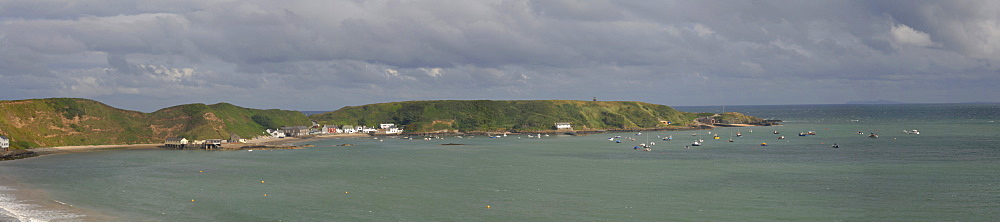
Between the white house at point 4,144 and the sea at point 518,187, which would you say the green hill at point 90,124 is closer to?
the white house at point 4,144

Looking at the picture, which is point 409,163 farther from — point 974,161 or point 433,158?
point 974,161

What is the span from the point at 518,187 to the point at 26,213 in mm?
48842

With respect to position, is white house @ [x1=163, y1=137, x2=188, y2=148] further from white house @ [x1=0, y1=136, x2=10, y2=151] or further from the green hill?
white house @ [x1=0, y1=136, x2=10, y2=151]

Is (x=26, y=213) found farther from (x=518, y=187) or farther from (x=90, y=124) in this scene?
(x=90, y=124)

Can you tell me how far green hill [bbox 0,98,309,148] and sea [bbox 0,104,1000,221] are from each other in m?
38.4

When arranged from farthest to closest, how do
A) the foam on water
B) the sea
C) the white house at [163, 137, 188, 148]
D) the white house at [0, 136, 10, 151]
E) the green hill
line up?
the white house at [163, 137, 188, 148]
the green hill
the white house at [0, 136, 10, 151]
the sea
the foam on water

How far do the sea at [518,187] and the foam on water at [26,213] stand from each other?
20 centimetres

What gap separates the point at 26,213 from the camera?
60594 mm

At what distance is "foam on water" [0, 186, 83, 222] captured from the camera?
57688 millimetres

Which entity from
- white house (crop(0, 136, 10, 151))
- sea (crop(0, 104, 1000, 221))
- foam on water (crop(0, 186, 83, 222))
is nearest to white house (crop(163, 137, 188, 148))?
white house (crop(0, 136, 10, 151))

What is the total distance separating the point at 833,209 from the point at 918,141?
387 ft

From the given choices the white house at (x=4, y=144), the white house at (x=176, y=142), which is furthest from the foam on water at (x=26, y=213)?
the white house at (x=176, y=142)

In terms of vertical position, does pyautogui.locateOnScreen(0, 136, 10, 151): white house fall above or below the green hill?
below

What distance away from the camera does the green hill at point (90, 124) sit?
6225 inches
